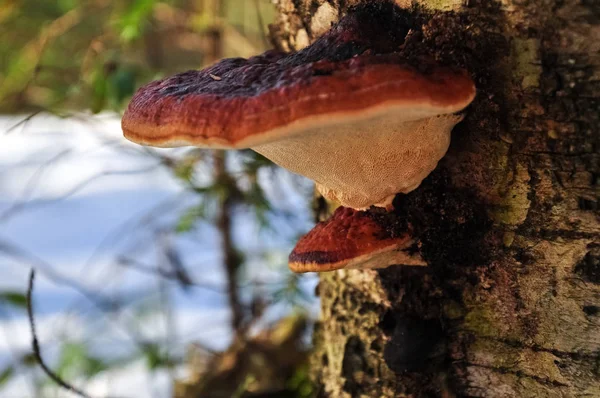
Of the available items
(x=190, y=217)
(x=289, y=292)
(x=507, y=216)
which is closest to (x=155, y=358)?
(x=190, y=217)

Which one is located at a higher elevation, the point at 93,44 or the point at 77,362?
the point at 93,44

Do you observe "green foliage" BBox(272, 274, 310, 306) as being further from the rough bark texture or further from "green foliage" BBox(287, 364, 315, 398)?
the rough bark texture

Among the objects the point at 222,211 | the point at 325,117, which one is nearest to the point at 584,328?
the point at 325,117

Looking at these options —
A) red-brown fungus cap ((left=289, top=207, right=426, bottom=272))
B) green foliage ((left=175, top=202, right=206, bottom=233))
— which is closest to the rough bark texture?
red-brown fungus cap ((left=289, top=207, right=426, bottom=272))

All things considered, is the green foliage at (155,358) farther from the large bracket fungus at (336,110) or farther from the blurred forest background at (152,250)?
the large bracket fungus at (336,110)

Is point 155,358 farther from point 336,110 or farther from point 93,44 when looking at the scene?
point 336,110

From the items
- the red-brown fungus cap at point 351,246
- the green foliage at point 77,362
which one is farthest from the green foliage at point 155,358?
the red-brown fungus cap at point 351,246
